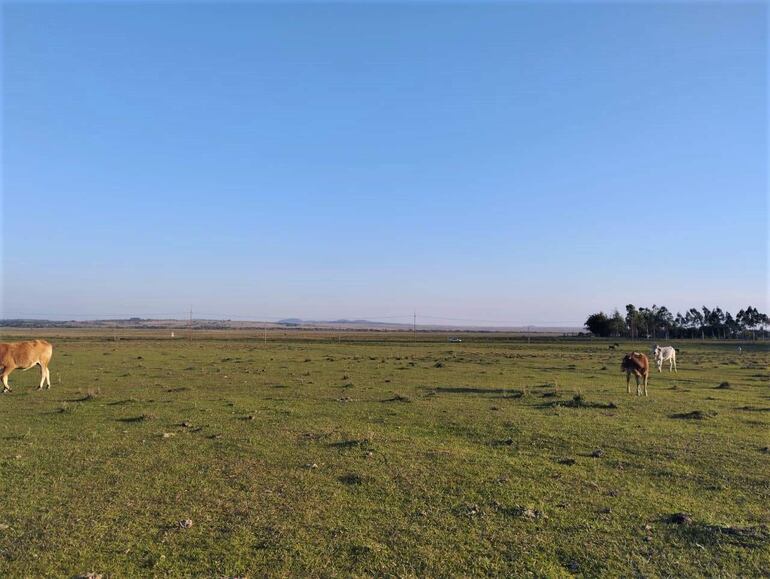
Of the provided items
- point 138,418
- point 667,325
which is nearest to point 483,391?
point 138,418

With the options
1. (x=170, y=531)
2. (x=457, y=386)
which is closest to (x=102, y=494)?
(x=170, y=531)

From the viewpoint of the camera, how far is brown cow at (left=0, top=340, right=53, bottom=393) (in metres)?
18.5

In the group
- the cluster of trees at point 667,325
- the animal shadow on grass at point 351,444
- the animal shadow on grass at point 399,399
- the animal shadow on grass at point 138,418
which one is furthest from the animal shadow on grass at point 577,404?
the cluster of trees at point 667,325

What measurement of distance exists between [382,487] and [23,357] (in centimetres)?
1775

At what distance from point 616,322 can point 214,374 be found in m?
112

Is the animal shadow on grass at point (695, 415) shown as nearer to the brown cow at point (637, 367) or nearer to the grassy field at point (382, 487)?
the grassy field at point (382, 487)

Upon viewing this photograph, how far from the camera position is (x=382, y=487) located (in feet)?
25.2

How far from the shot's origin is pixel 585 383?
2217cm

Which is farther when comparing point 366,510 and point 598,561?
point 366,510

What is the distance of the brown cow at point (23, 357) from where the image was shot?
18.5 metres

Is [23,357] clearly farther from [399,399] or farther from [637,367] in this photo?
[637,367]

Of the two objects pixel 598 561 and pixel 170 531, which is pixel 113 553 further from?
pixel 598 561

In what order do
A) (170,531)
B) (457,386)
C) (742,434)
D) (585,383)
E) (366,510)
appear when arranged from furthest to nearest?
1. (585,383)
2. (457,386)
3. (742,434)
4. (366,510)
5. (170,531)

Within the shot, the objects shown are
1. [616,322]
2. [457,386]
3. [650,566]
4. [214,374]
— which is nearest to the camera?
[650,566]
